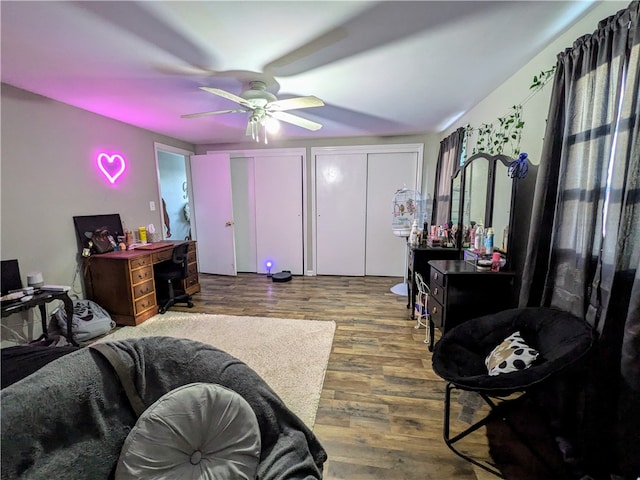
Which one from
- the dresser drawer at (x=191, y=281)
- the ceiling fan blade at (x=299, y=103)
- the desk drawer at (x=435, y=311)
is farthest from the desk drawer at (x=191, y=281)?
the desk drawer at (x=435, y=311)

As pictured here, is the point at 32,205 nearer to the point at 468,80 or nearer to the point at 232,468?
the point at 232,468

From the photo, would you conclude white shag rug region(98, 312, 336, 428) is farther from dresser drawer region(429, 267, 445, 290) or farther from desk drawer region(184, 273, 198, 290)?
dresser drawer region(429, 267, 445, 290)

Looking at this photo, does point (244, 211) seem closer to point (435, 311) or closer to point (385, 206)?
point (385, 206)

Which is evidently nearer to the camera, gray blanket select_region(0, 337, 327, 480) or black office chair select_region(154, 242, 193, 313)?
gray blanket select_region(0, 337, 327, 480)

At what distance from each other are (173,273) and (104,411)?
2758mm

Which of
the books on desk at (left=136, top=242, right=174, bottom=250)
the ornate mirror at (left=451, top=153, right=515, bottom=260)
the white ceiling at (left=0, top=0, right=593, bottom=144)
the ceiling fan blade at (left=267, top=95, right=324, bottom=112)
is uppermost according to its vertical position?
the white ceiling at (left=0, top=0, right=593, bottom=144)

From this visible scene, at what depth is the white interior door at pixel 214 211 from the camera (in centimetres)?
452

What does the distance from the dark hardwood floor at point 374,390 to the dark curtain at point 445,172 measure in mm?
1266

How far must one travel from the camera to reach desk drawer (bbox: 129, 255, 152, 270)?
293 cm

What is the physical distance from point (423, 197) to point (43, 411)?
14.7ft

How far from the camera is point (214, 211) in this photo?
4641 mm

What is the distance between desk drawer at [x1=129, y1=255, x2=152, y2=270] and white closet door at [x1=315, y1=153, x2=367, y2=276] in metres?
2.53

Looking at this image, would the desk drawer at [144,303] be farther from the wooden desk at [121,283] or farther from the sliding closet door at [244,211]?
the sliding closet door at [244,211]

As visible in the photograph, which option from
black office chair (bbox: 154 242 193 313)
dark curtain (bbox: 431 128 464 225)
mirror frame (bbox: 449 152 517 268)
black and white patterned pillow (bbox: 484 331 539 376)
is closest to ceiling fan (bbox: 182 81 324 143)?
mirror frame (bbox: 449 152 517 268)
